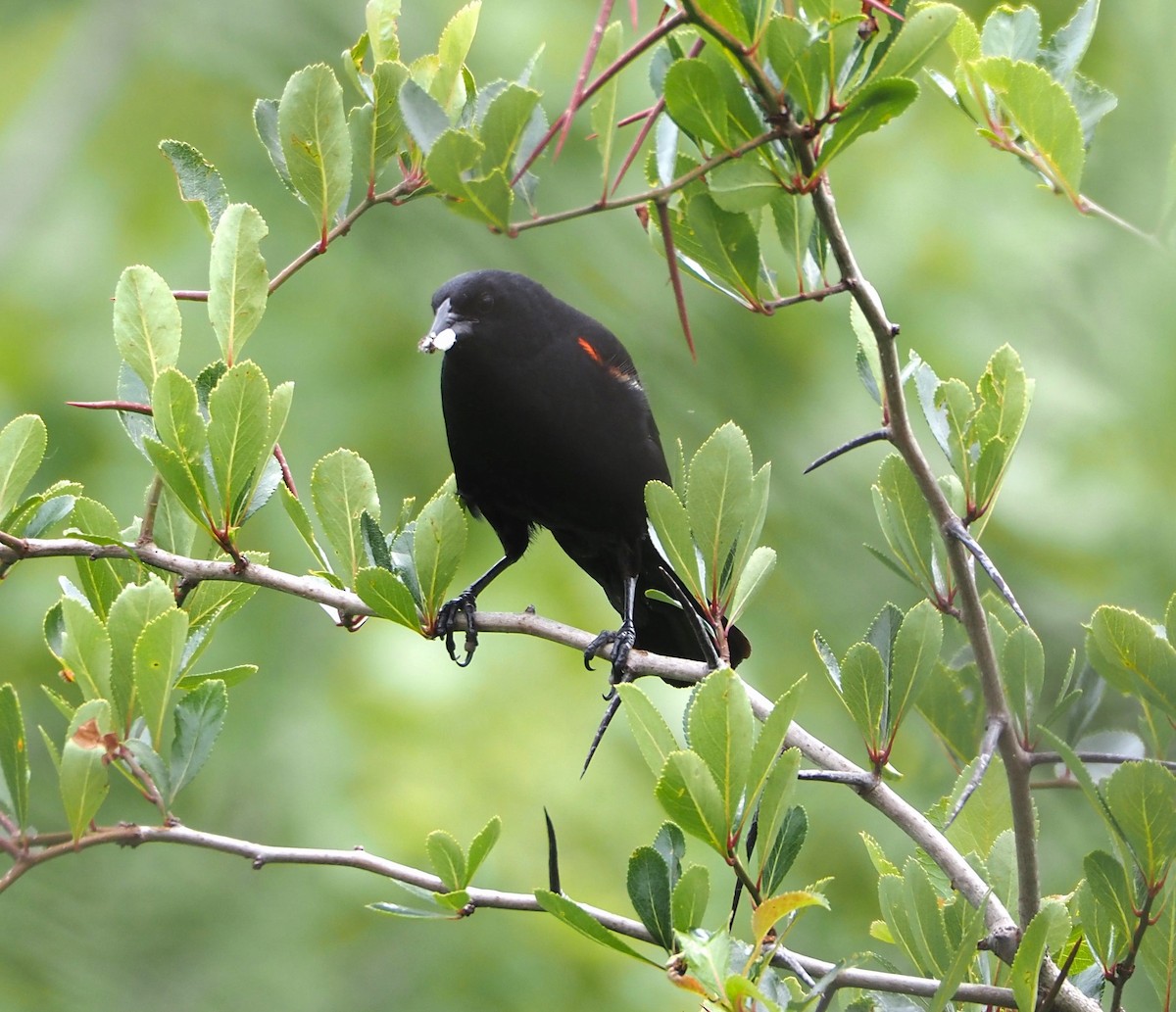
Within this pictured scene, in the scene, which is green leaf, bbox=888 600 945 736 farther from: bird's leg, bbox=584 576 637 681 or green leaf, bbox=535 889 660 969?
bird's leg, bbox=584 576 637 681

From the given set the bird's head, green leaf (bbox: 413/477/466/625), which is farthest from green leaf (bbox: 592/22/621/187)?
the bird's head

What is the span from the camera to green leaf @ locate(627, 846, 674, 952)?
4.49 ft

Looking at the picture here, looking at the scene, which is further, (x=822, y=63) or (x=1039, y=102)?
(x=1039, y=102)

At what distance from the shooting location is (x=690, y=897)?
1301mm

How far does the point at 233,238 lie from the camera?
172 centimetres

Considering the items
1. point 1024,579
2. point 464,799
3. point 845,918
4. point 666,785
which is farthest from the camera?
point 464,799

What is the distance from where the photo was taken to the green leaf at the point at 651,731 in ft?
4.61

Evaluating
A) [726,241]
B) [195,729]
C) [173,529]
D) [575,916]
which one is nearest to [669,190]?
[726,241]

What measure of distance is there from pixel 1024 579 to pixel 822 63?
3364 millimetres

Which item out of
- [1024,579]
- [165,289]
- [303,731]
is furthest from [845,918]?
[165,289]

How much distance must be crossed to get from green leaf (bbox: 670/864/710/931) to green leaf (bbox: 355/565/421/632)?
0.56 metres

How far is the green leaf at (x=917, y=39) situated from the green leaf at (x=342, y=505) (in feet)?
2.79

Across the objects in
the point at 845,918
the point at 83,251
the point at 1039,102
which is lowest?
the point at 845,918

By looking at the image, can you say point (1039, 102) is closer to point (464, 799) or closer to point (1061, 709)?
point (1061, 709)
